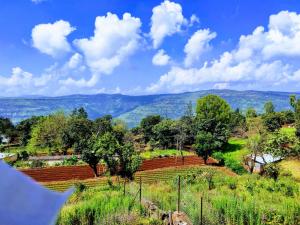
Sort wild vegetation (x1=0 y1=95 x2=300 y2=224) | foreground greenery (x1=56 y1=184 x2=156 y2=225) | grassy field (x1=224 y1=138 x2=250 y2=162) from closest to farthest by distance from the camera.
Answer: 1. foreground greenery (x1=56 y1=184 x2=156 y2=225)
2. wild vegetation (x1=0 y1=95 x2=300 y2=224)
3. grassy field (x1=224 y1=138 x2=250 y2=162)

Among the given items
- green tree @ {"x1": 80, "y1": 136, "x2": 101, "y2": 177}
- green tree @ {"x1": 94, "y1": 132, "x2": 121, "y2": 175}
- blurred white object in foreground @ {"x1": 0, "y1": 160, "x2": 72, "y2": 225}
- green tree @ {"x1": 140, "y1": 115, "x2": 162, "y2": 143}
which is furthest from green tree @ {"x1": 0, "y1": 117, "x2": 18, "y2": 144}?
blurred white object in foreground @ {"x1": 0, "y1": 160, "x2": 72, "y2": 225}

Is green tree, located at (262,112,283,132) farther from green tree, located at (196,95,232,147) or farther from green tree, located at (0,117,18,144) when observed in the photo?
green tree, located at (0,117,18,144)

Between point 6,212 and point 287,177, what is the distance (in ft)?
55.0

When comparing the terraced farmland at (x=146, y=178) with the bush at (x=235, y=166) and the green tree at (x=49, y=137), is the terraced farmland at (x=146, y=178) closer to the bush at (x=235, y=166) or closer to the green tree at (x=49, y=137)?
the bush at (x=235, y=166)

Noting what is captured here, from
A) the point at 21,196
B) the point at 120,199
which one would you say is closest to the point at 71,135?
the point at 120,199

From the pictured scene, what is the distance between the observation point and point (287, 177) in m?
16.4

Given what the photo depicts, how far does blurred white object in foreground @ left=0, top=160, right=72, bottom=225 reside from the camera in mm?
1268

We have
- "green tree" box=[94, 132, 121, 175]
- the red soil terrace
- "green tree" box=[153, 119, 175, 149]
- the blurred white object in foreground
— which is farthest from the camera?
"green tree" box=[153, 119, 175, 149]

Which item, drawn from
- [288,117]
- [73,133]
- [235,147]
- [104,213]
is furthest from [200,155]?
[288,117]

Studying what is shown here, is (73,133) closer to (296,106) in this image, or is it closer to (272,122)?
(296,106)

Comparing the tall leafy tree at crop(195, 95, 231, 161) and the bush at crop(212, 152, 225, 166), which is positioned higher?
the tall leafy tree at crop(195, 95, 231, 161)

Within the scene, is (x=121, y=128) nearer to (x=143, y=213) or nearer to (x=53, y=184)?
(x=53, y=184)

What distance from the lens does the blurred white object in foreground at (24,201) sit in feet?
4.16

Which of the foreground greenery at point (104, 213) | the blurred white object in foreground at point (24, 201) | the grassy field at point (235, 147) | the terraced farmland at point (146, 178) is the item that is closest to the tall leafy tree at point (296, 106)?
the grassy field at point (235, 147)
